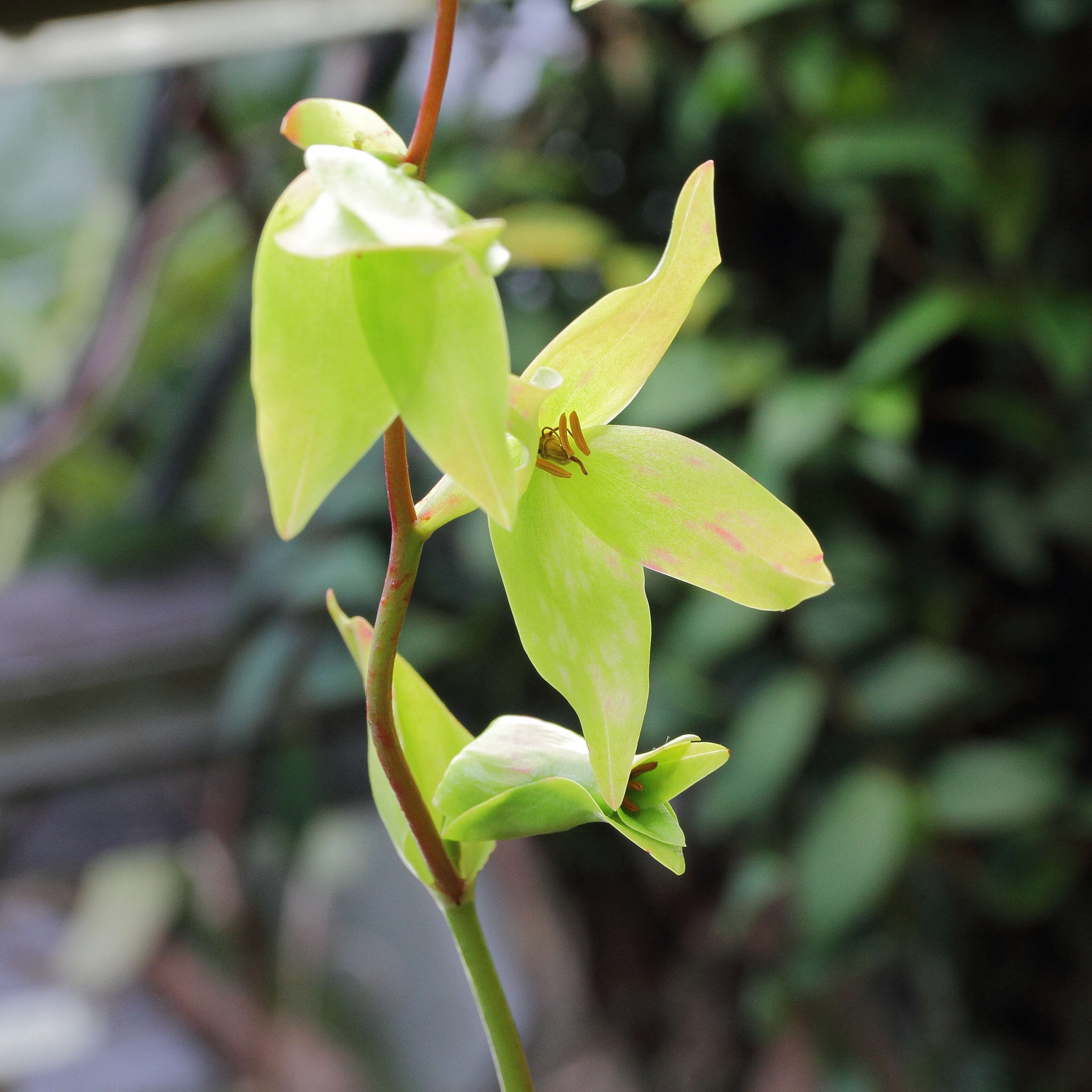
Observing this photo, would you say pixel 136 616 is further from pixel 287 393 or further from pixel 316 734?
pixel 287 393

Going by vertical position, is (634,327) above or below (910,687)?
above

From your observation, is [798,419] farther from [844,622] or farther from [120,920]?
[120,920]

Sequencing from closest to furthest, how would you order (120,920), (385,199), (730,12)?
(385,199) < (730,12) < (120,920)

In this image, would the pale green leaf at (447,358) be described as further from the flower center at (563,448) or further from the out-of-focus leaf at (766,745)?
the out-of-focus leaf at (766,745)

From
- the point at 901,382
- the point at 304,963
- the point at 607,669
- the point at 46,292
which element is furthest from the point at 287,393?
the point at 46,292

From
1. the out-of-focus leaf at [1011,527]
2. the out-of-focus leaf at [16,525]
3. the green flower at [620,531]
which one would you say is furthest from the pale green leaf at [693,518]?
the out-of-focus leaf at [16,525]

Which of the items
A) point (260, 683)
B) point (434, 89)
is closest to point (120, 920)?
point (260, 683)

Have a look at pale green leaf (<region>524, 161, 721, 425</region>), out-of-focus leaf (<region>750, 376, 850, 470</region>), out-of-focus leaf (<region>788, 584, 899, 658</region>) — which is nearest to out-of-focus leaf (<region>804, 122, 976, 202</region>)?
out-of-focus leaf (<region>750, 376, 850, 470</region>)
